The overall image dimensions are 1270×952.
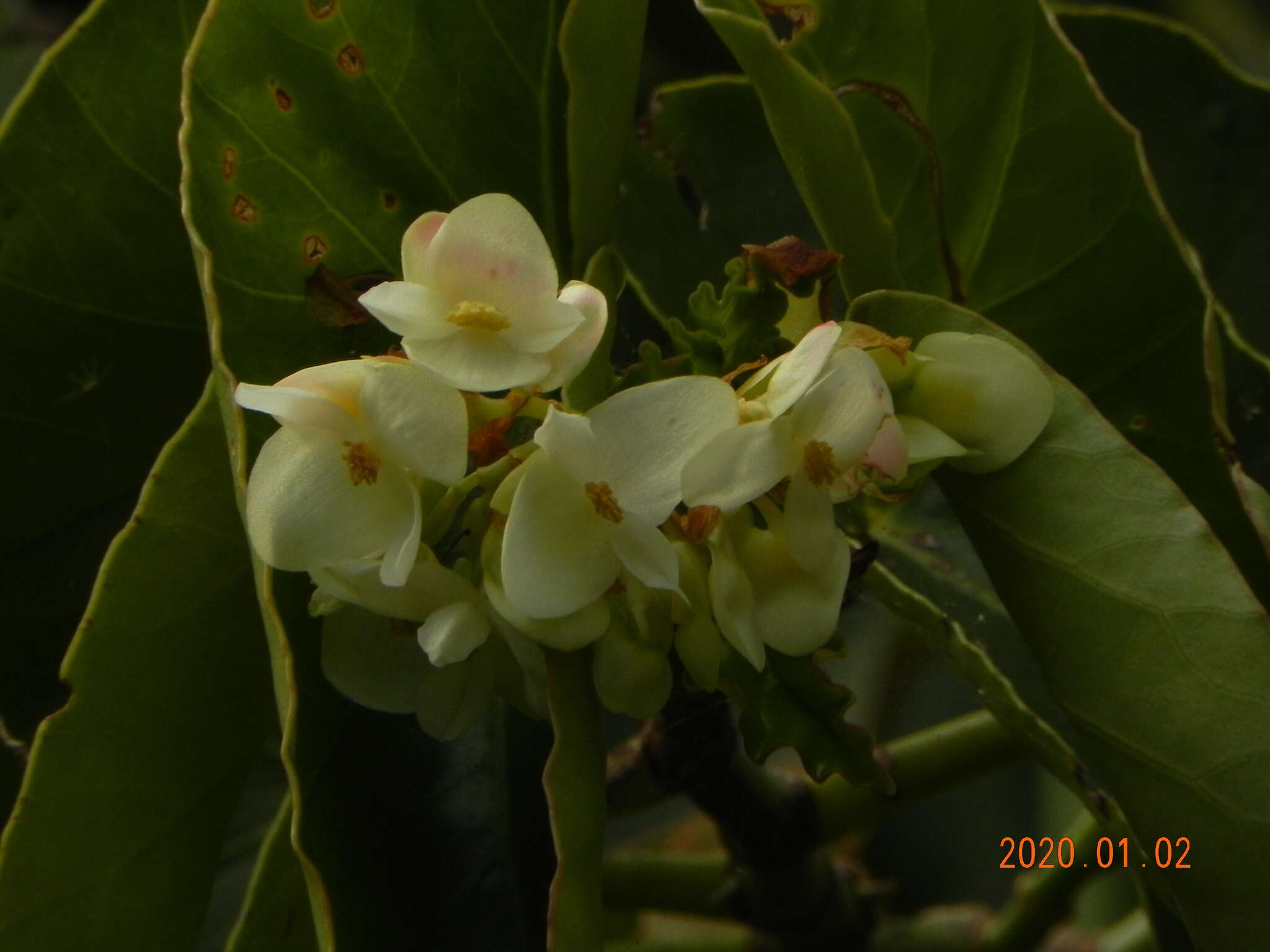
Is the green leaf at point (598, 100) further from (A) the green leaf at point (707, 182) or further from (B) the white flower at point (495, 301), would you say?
(A) the green leaf at point (707, 182)

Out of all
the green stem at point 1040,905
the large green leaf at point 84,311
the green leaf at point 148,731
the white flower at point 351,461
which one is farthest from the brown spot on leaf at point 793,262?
the green stem at point 1040,905

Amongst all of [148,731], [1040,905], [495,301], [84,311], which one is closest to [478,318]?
[495,301]

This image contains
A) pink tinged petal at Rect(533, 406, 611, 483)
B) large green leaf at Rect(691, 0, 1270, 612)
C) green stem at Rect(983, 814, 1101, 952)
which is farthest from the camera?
→ green stem at Rect(983, 814, 1101, 952)

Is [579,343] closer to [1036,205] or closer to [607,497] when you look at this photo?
[607,497]

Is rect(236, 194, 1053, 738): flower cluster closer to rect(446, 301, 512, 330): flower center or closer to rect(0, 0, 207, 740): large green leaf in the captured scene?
rect(446, 301, 512, 330): flower center

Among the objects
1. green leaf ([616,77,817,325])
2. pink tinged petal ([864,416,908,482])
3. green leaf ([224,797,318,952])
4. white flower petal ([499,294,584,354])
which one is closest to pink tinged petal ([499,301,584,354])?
white flower petal ([499,294,584,354])

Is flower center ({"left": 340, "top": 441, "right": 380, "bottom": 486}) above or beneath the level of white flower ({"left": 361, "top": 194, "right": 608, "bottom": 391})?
beneath
